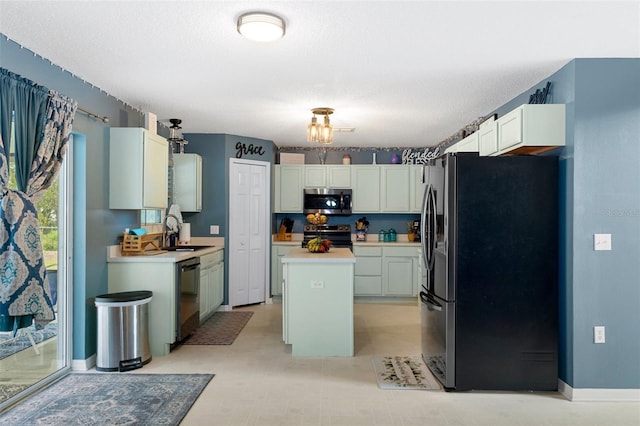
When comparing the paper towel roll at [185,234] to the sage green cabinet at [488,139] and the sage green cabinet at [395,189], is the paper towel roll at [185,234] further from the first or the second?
the sage green cabinet at [488,139]

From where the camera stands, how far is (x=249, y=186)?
6418 mm

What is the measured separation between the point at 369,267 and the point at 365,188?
1.24 m

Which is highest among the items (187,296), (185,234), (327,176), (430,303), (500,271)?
(327,176)

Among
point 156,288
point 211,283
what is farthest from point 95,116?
point 211,283

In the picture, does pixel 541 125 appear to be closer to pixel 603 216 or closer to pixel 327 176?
pixel 603 216

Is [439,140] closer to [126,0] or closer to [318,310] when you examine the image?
[318,310]

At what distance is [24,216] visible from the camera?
2893 mm

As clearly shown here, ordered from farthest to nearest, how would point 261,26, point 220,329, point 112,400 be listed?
1. point 220,329
2. point 112,400
3. point 261,26

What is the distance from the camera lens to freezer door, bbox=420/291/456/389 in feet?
10.8

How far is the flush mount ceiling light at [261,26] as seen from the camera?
7.97 feet

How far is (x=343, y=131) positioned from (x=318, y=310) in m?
2.60

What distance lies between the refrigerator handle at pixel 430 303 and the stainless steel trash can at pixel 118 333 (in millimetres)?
2436

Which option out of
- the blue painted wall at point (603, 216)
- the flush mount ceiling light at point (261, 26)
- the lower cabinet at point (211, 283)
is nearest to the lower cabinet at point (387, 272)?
the lower cabinet at point (211, 283)

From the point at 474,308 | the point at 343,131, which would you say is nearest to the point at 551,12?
the point at 474,308
